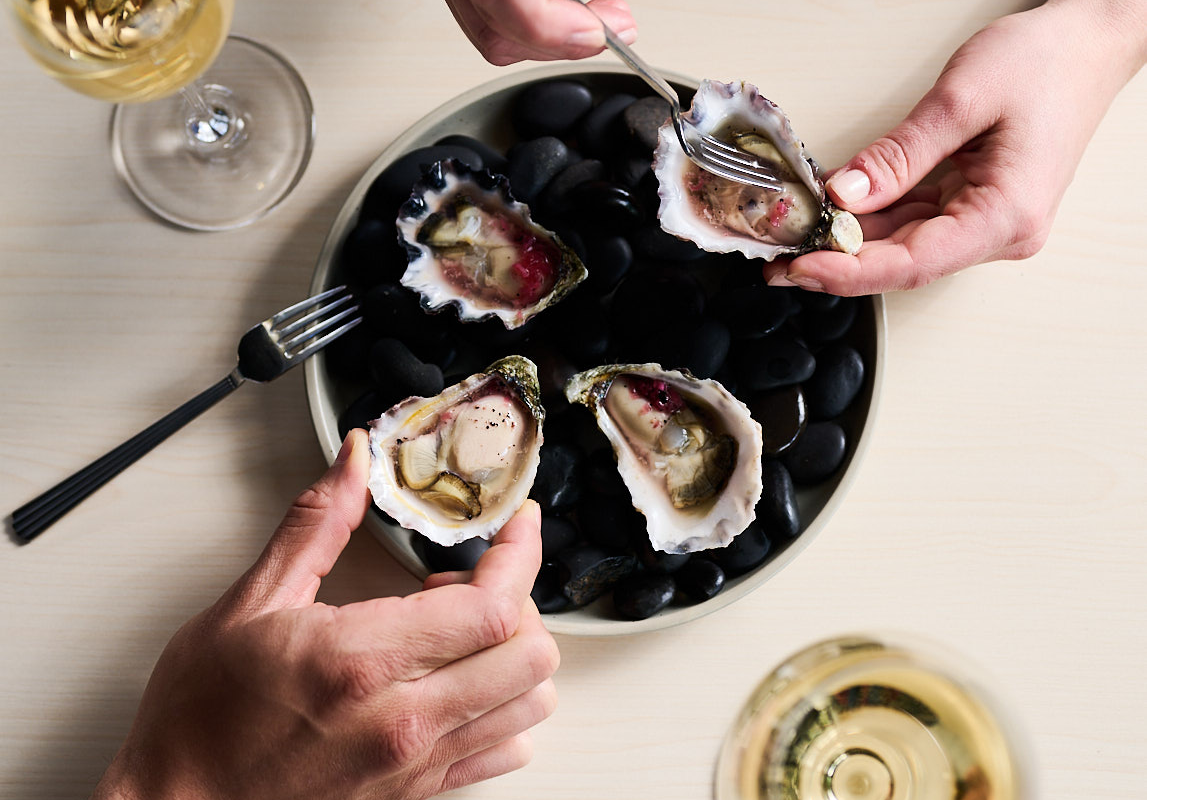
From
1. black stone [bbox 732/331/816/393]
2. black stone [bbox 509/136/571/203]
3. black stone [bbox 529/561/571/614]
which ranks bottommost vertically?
black stone [bbox 529/561/571/614]

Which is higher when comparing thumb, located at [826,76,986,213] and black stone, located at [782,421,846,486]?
thumb, located at [826,76,986,213]

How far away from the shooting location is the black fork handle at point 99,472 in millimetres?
1057

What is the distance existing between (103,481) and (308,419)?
0.83 ft

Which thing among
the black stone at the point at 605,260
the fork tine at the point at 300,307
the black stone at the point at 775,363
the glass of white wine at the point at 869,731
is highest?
the fork tine at the point at 300,307

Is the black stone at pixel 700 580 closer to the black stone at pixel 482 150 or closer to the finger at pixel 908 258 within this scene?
the finger at pixel 908 258

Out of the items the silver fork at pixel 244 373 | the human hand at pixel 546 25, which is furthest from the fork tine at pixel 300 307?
the human hand at pixel 546 25

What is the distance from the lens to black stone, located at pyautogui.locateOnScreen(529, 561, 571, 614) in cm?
102

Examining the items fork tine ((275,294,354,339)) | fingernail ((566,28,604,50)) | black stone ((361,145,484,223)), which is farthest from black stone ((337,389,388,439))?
fingernail ((566,28,604,50))

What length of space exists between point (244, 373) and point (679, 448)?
1.69 feet

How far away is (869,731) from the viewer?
1.05 metres

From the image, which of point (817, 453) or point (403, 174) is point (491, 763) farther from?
point (403, 174)

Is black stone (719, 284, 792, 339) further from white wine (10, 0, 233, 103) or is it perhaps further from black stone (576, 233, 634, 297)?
white wine (10, 0, 233, 103)

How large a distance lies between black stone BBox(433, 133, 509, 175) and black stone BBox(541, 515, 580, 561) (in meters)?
0.42

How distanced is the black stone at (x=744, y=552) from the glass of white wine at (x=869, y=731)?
0.15 m
